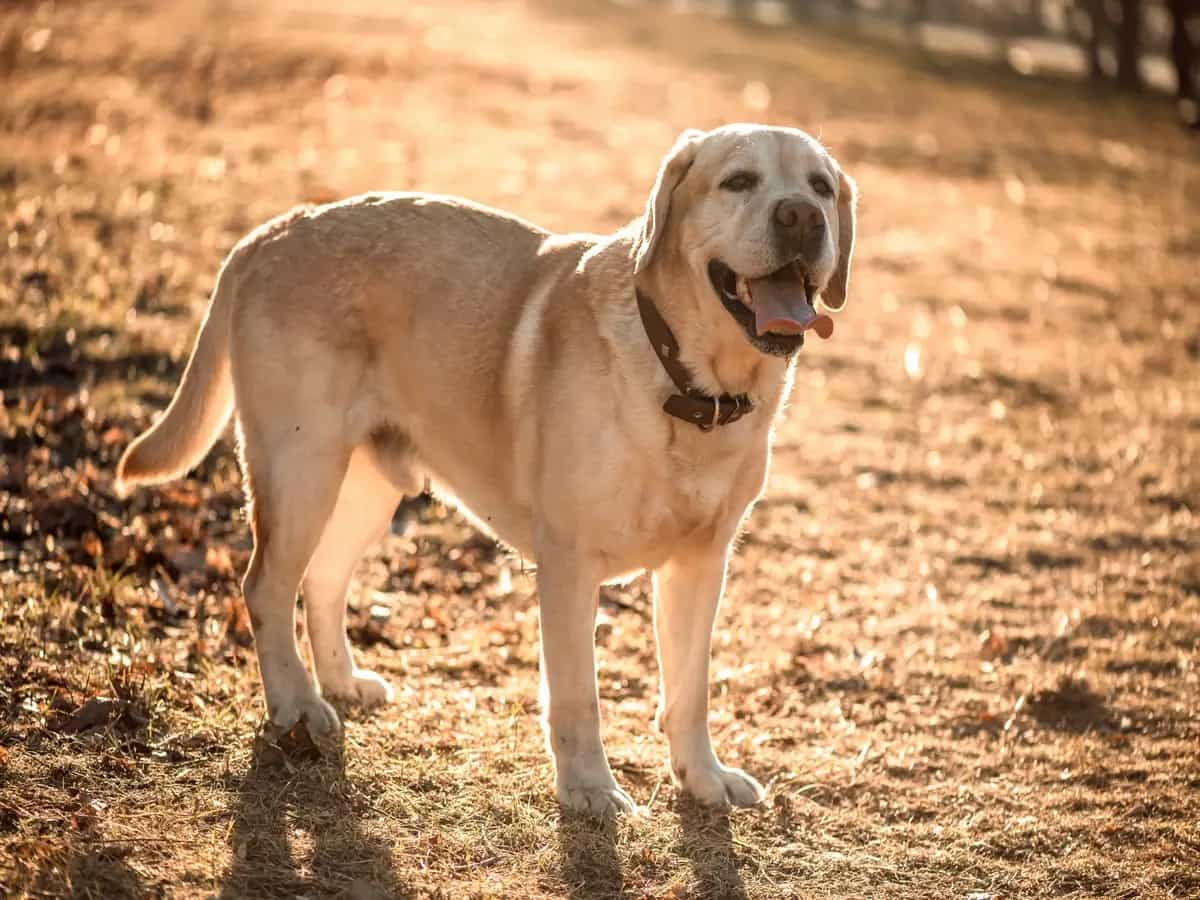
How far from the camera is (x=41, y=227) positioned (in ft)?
29.6

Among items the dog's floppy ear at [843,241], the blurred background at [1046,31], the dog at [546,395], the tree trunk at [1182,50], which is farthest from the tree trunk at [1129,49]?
the dog at [546,395]

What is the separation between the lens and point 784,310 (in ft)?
14.0

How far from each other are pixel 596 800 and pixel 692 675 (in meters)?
0.49

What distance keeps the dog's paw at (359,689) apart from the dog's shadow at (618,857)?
1.05m

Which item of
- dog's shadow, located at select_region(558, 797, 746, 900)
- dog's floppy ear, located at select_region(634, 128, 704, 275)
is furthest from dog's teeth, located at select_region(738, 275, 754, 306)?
dog's shadow, located at select_region(558, 797, 746, 900)

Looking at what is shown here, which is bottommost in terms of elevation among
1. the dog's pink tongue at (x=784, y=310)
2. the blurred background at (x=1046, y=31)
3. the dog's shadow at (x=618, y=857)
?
the blurred background at (x=1046, y=31)

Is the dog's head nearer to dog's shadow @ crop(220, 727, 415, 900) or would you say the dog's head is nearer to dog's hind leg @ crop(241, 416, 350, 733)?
dog's hind leg @ crop(241, 416, 350, 733)

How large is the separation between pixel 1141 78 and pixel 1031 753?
23.6m

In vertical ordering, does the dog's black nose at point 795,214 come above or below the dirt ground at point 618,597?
above

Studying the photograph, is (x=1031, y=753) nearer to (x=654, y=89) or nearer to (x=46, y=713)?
(x=46, y=713)

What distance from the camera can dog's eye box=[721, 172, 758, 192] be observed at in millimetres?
4344

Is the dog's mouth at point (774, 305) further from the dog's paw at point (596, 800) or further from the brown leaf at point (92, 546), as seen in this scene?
the brown leaf at point (92, 546)

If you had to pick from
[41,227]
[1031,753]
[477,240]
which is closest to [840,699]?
[1031,753]

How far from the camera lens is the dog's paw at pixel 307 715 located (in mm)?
4797
